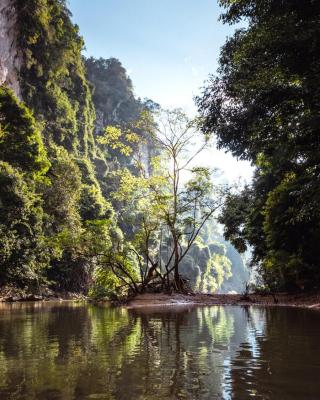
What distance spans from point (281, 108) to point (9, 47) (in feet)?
106

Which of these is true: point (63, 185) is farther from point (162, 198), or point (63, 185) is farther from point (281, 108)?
point (281, 108)

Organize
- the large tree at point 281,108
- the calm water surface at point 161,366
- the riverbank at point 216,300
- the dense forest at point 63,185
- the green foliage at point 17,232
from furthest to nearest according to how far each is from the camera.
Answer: the green foliage at point 17,232
the dense forest at point 63,185
the riverbank at point 216,300
the large tree at point 281,108
the calm water surface at point 161,366

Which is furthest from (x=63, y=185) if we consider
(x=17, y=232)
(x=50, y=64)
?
(x=50, y=64)

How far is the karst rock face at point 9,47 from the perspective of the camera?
108ft

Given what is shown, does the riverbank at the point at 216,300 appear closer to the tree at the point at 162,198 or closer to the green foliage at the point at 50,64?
the tree at the point at 162,198

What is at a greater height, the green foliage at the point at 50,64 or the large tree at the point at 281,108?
the green foliage at the point at 50,64

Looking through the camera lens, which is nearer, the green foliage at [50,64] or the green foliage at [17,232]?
the green foliage at [17,232]

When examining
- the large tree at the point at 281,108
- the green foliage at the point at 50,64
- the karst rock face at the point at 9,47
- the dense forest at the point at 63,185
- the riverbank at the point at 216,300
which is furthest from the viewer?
the green foliage at the point at 50,64

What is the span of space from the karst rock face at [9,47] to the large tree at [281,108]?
935 inches

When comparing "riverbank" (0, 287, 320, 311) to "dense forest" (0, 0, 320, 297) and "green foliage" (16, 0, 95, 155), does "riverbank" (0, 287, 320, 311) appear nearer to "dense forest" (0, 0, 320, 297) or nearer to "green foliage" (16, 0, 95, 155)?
"dense forest" (0, 0, 320, 297)

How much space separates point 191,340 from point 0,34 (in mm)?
35390

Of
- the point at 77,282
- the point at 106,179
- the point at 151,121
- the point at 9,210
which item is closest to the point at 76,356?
the point at 151,121

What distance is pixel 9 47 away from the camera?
1395 inches

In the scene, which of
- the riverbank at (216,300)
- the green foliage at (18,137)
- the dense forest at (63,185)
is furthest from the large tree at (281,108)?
the green foliage at (18,137)
